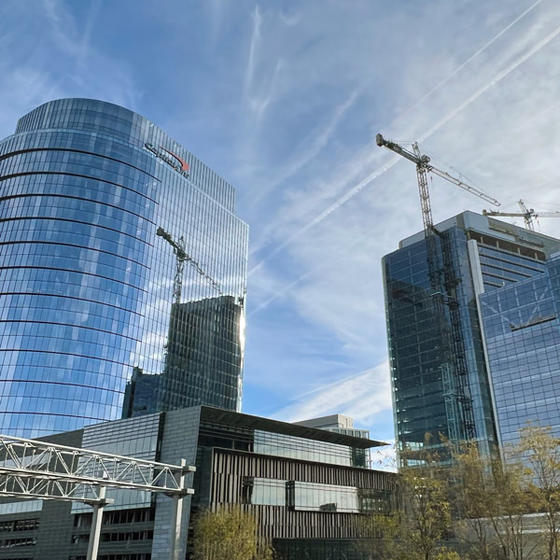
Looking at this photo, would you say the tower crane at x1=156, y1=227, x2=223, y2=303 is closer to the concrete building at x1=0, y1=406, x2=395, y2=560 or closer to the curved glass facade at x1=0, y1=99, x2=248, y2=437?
the curved glass facade at x1=0, y1=99, x2=248, y2=437

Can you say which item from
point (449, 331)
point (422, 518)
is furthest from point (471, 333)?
point (422, 518)

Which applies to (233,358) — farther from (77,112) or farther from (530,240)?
(530,240)

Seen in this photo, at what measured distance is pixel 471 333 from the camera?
13712 centimetres

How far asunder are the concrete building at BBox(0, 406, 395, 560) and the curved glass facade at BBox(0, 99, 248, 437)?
3992 cm

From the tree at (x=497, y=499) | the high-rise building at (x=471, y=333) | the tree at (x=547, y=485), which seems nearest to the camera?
the tree at (x=547, y=485)

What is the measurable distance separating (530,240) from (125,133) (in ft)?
402

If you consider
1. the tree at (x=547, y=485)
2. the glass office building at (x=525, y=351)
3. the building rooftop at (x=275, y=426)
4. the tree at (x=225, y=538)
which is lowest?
the tree at (x=225, y=538)

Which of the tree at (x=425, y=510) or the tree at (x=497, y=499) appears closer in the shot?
the tree at (x=497, y=499)

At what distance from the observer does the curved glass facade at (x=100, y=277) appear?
118 metres

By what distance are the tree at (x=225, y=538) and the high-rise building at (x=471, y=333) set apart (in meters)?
89.3

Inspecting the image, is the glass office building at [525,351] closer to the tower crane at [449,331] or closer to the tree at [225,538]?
the tower crane at [449,331]

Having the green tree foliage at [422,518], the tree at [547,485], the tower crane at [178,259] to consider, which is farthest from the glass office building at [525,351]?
the tree at [547,485]

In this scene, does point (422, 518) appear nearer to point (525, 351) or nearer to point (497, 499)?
point (497, 499)

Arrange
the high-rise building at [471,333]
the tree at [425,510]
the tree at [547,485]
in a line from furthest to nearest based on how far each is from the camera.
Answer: the high-rise building at [471,333] < the tree at [425,510] < the tree at [547,485]
